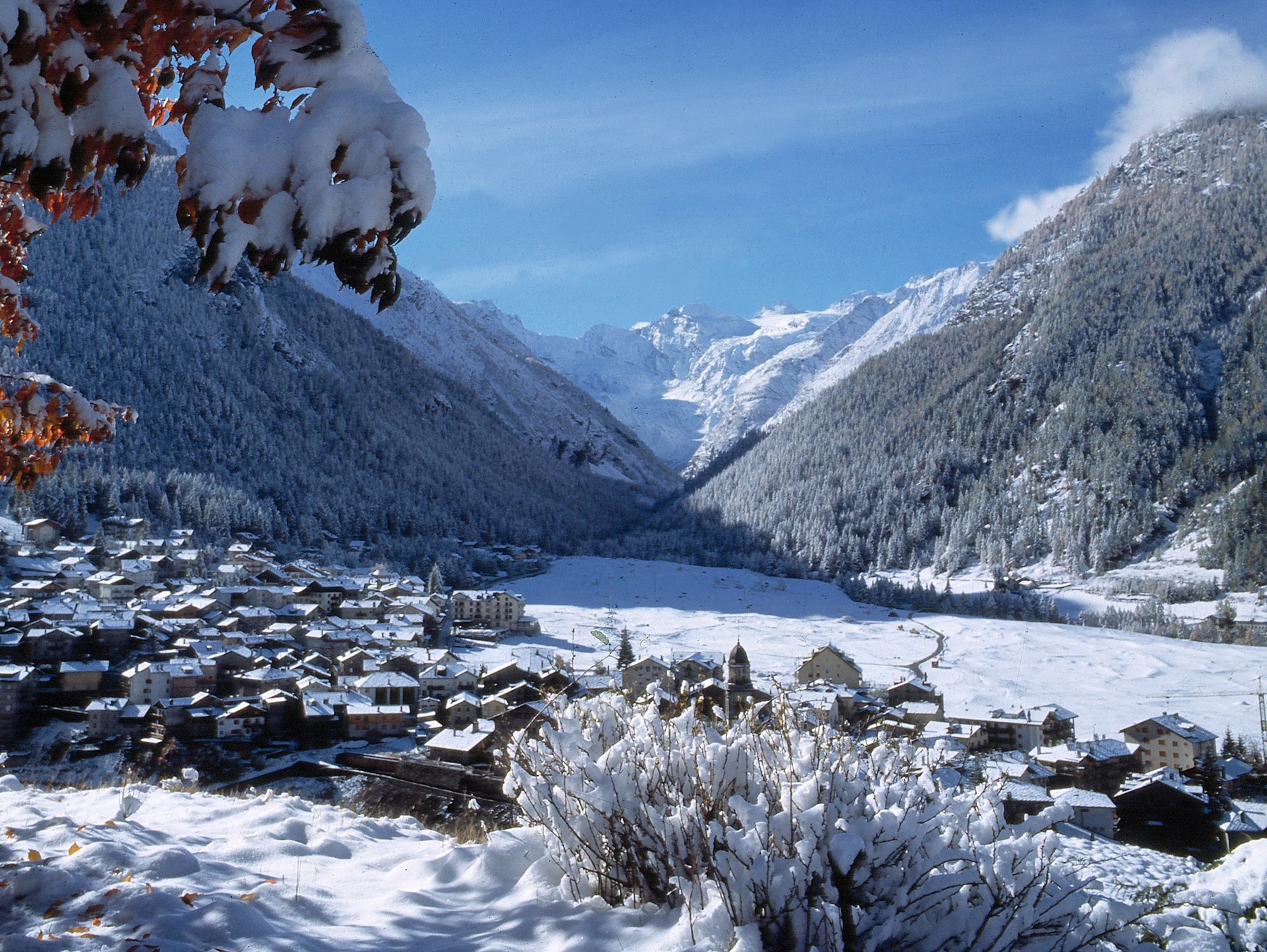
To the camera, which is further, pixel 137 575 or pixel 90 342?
pixel 90 342

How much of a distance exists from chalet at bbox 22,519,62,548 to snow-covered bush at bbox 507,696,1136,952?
2513 inches

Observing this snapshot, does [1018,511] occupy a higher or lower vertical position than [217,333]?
lower

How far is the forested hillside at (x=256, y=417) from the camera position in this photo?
85188mm

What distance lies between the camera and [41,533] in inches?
2275

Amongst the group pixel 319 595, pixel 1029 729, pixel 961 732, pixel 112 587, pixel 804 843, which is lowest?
pixel 1029 729

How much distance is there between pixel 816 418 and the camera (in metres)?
148

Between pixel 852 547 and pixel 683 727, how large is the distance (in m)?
115

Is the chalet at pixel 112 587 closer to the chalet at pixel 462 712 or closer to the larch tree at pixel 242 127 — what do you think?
the chalet at pixel 462 712

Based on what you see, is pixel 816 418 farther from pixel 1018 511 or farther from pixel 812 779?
pixel 812 779

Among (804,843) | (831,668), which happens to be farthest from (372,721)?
(804,843)

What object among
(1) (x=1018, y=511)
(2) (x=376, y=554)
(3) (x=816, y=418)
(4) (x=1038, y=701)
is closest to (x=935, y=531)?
(1) (x=1018, y=511)

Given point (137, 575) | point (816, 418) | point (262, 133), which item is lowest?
point (137, 575)

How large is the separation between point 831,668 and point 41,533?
52580 mm

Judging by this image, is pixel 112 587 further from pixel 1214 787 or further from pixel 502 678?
pixel 1214 787
